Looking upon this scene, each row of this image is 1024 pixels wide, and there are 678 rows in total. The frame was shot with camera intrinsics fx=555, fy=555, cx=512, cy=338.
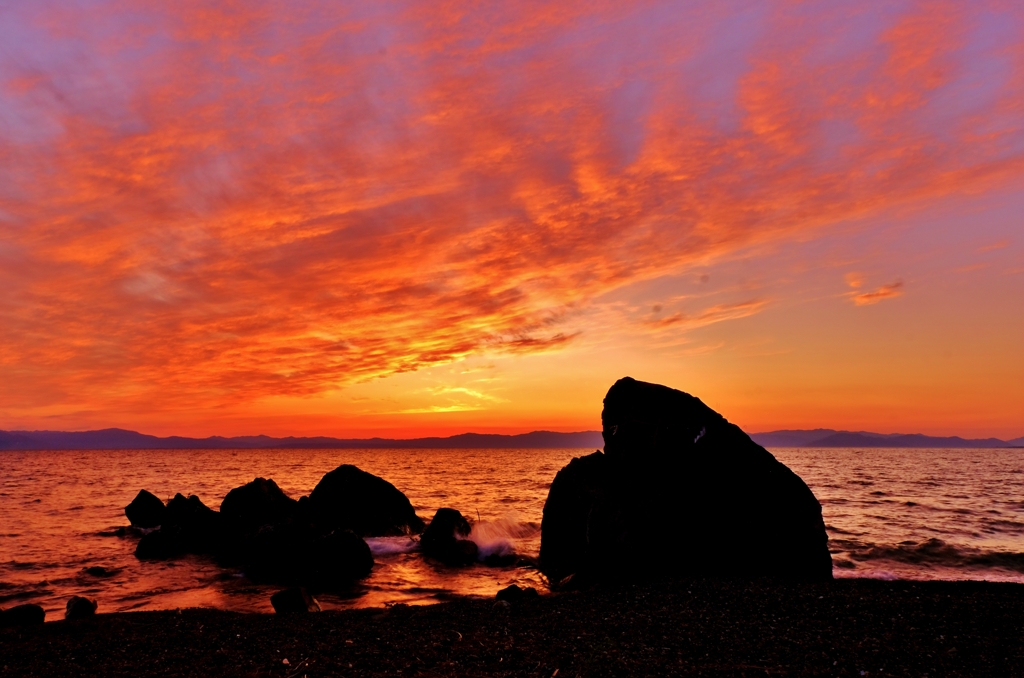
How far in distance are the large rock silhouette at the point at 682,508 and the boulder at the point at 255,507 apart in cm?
1642

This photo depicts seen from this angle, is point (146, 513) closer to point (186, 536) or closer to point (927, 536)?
point (186, 536)

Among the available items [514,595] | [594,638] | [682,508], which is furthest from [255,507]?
[594,638]

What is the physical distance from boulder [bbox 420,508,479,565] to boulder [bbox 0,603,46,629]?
14.9 m

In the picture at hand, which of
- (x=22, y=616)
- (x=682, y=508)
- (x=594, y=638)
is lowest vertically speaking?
(x=22, y=616)

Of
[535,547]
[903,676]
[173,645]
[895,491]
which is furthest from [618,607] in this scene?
[895,491]

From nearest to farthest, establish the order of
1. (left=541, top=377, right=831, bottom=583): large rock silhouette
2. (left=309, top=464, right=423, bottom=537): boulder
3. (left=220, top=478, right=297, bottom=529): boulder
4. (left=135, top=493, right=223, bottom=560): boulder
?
1. (left=541, top=377, right=831, bottom=583): large rock silhouette
2. (left=135, top=493, right=223, bottom=560): boulder
3. (left=220, top=478, right=297, bottom=529): boulder
4. (left=309, top=464, right=423, bottom=537): boulder

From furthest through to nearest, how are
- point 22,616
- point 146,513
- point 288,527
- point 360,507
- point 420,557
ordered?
point 146,513 → point 360,507 → point 420,557 → point 288,527 → point 22,616

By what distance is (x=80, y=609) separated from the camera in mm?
16062

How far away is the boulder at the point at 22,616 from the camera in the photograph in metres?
15.4

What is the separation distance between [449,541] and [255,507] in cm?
1149

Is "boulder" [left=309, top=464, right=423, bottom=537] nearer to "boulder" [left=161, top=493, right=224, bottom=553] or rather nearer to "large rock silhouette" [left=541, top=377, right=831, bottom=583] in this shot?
"boulder" [left=161, top=493, right=224, bottom=553]

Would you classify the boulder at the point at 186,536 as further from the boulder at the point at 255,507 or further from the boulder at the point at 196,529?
the boulder at the point at 255,507

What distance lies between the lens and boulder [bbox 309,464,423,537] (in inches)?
1339

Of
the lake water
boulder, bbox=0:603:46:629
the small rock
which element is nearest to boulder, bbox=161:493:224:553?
the lake water
